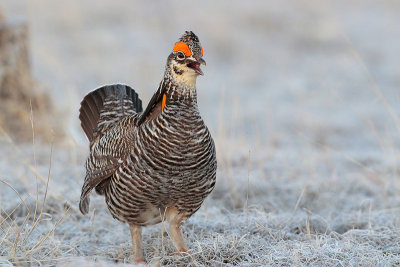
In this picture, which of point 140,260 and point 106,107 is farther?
point 106,107

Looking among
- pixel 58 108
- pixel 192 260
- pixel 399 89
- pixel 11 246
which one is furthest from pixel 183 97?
pixel 399 89

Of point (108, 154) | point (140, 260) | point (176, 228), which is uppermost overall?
point (108, 154)

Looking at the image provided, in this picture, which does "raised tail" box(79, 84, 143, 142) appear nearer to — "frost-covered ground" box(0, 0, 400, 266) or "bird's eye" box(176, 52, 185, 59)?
"frost-covered ground" box(0, 0, 400, 266)

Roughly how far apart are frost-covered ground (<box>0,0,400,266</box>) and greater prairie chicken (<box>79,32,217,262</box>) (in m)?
0.27

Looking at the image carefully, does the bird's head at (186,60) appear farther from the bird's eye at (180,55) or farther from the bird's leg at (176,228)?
the bird's leg at (176,228)

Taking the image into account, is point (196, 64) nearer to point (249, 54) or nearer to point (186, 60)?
point (186, 60)

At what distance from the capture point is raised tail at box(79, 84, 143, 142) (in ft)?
15.5

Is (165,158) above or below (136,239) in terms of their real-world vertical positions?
above

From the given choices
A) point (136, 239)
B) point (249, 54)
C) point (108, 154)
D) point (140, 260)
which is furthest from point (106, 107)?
point (249, 54)

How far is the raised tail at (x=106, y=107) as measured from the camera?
471cm

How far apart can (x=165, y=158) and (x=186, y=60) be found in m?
0.59

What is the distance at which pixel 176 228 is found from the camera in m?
4.09

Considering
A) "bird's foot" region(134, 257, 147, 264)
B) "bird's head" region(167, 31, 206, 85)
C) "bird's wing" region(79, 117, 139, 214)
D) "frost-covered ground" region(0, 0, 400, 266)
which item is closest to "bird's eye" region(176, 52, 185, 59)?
"bird's head" region(167, 31, 206, 85)

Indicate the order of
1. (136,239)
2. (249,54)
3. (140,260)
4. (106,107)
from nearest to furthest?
(140,260) < (136,239) < (106,107) < (249,54)
